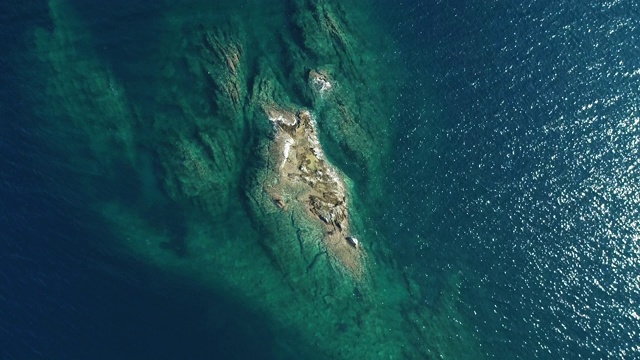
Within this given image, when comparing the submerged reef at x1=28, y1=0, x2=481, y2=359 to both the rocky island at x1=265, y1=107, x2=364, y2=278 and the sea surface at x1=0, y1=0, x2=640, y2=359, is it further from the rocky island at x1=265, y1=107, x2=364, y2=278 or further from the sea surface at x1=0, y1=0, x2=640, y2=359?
the sea surface at x1=0, y1=0, x2=640, y2=359

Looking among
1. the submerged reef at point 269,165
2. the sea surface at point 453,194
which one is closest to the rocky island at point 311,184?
the submerged reef at point 269,165

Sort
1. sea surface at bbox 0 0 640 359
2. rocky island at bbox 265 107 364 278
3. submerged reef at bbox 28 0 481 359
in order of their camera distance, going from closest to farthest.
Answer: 1. sea surface at bbox 0 0 640 359
2. submerged reef at bbox 28 0 481 359
3. rocky island at bbox 265 107 364 278

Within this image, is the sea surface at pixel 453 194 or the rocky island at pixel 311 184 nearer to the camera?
the sea surface at pixel 453 194

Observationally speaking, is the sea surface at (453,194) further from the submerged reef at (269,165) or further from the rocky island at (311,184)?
the rocky island at (311,184)

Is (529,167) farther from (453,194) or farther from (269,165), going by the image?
(269,165)

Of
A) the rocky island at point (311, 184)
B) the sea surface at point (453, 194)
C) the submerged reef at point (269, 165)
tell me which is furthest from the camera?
the rocky island at point (311, 184)

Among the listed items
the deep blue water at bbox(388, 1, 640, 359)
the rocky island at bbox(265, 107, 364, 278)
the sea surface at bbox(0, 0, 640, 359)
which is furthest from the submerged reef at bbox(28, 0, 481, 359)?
the deep blue water at bbox(388, 1, 640, 359)

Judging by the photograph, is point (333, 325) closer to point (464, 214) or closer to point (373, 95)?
point (464, 214)
